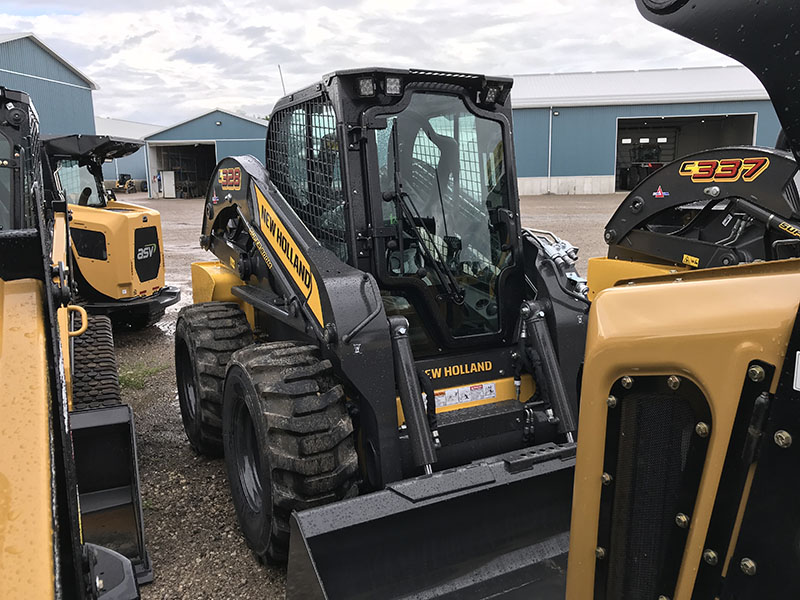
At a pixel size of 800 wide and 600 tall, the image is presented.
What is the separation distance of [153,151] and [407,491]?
36589mm

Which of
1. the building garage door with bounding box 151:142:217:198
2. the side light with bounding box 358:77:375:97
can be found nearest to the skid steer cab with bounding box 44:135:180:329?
the side light with bounding box 358:77:375:97

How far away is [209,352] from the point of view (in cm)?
418

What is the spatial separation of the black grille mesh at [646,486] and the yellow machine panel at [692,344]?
1.9 inches

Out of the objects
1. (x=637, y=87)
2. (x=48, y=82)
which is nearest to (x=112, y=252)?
(x=48, y=82)

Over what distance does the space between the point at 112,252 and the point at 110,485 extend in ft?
15.2

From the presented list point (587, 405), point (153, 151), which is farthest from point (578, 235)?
point (153, 151)

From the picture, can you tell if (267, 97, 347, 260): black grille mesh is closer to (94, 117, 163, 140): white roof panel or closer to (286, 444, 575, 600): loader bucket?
Result: (286, 444, 575, 600): loader bucket

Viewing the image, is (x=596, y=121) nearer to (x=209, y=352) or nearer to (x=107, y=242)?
(x=107, y=242)

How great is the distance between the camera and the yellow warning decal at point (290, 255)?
10.7 feet

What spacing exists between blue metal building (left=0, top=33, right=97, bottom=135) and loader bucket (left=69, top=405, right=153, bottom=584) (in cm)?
2379

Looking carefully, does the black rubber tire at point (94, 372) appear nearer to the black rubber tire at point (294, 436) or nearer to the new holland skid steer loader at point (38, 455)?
the black rubber tire at point (294, 436)

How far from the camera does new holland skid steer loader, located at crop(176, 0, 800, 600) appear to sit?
1.14m

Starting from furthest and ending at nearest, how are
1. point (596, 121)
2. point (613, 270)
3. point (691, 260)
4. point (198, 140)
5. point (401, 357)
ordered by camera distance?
point (198, 140) < point (596, 121) < point (613, 270) < point (691, 260) < point (401, 357)

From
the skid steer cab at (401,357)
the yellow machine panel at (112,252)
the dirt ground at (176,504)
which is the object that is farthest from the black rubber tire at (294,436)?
the yellow machine panel at (112,252)
